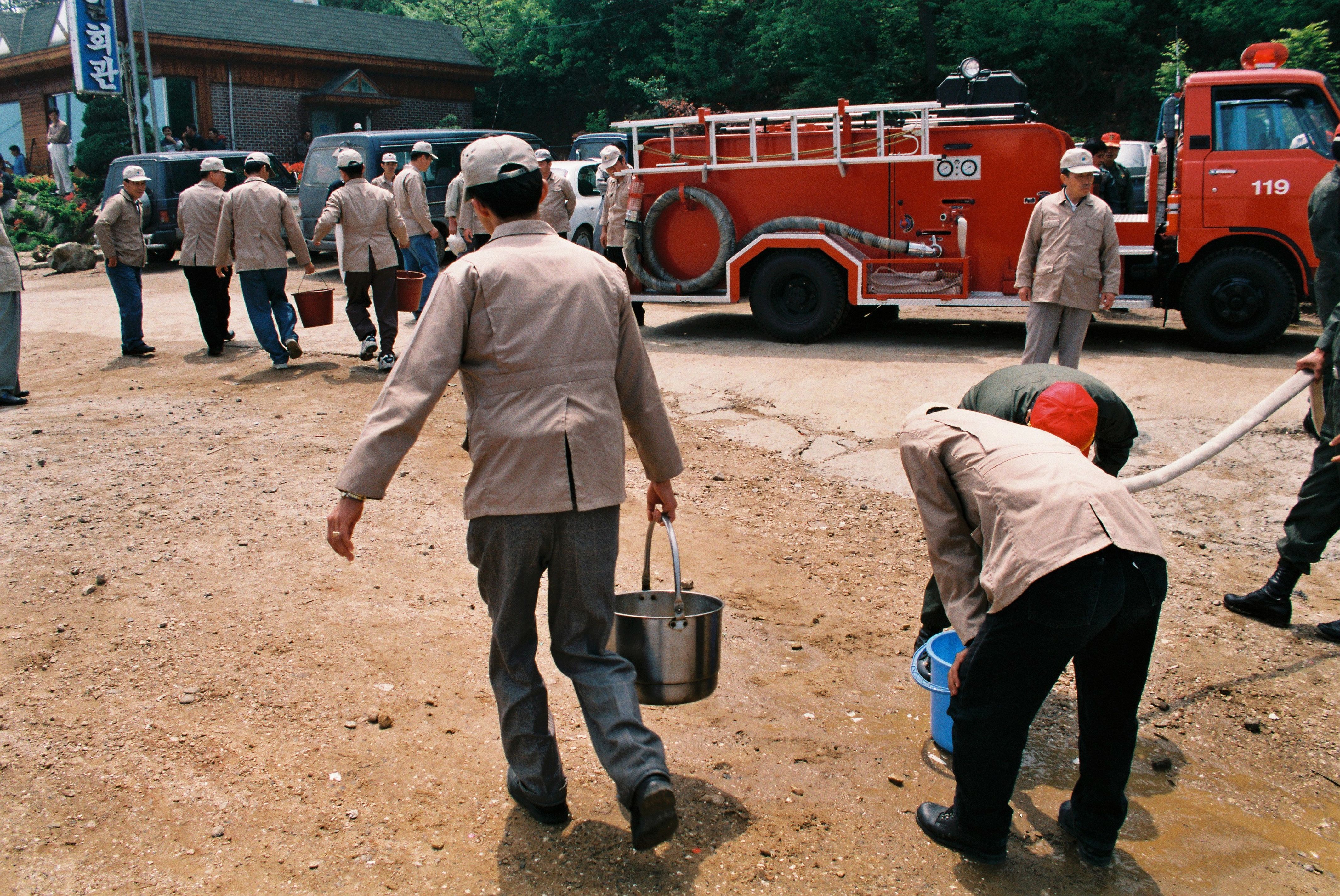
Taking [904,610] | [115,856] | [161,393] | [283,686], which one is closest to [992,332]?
[904,610]

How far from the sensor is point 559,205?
10672 millimetres

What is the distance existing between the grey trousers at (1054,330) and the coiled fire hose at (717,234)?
9.54 ft

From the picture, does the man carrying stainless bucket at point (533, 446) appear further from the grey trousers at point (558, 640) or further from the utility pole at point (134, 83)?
the utility pole at point (134, 83)

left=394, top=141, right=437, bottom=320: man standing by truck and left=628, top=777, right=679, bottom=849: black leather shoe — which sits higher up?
left=394, top=141, right=437, bottom=320: man standing by truck

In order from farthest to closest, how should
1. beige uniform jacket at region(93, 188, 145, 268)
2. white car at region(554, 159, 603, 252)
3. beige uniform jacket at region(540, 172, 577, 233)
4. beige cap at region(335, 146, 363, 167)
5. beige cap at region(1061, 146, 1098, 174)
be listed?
1. white car at region(554, 159, 603, 252)
2. beige uniform jacket at region(540, 172, 577, 233)
3. beige uniform jacket at region(93, 188, 145, 268)
4. beige cap at region(335, 146, 363, 167)
5. beige cap at region(1061, 146, 1098, 174)

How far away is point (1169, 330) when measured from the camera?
34.3 ft

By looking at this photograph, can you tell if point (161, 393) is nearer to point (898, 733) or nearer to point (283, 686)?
point (283, 686)

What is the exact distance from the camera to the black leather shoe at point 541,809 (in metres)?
2.89

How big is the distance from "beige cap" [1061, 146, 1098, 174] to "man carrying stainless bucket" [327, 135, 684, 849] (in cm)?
450

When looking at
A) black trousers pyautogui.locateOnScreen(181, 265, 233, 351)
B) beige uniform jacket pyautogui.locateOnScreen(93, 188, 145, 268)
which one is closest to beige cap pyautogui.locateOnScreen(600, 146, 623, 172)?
black trousers pyautogui.locateOnScreen(181, 265, 233, 351)

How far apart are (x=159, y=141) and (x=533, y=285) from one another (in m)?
22.3

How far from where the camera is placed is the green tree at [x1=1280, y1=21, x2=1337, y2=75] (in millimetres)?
15406

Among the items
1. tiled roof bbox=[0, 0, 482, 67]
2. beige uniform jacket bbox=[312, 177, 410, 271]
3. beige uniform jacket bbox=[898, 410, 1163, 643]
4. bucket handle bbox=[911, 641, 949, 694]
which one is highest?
tiled roof bbox=[0, 0, 482, 67]

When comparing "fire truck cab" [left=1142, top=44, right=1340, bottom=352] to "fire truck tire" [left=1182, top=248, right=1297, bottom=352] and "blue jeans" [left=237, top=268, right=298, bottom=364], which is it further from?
"blue jeans" [left=237, top=268, right=298, bottom=364]
